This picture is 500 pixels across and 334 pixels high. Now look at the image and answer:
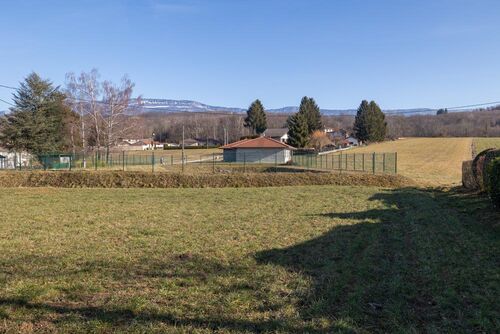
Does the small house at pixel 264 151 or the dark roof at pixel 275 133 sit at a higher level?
the dark roof at pixel 275 133

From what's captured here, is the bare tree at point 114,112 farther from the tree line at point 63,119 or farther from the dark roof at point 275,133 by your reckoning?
the dark roof at point 275,133

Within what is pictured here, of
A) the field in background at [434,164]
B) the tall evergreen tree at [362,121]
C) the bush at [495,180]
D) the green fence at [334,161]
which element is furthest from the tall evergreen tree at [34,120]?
the tall evergreen tree at [362,121]

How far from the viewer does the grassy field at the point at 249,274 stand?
487 cm

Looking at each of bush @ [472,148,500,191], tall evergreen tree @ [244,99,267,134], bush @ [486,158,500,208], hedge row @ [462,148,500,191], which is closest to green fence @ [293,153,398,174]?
hedge row @ [462,148,500,191]

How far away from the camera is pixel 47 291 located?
18.8 feet

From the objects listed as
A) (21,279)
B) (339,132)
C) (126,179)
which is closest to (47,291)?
(21,279)

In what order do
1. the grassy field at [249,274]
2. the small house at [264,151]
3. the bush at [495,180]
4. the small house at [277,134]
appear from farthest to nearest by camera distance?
the small house at [277,134], the small house at [264,151], the bush at [495,180], the grassy field at [249,274]

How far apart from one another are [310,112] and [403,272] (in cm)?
8555

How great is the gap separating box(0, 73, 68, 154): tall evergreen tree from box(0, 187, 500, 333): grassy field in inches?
1468

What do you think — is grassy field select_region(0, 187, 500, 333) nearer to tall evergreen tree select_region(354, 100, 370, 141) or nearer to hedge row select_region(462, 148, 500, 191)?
hedge row select_region(462, 148, 500, 191)

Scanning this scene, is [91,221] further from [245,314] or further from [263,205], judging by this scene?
[245,314]

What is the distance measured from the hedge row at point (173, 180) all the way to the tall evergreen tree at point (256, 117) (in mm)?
76212

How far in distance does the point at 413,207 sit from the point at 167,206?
889 cm

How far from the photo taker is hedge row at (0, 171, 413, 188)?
98.1ft
